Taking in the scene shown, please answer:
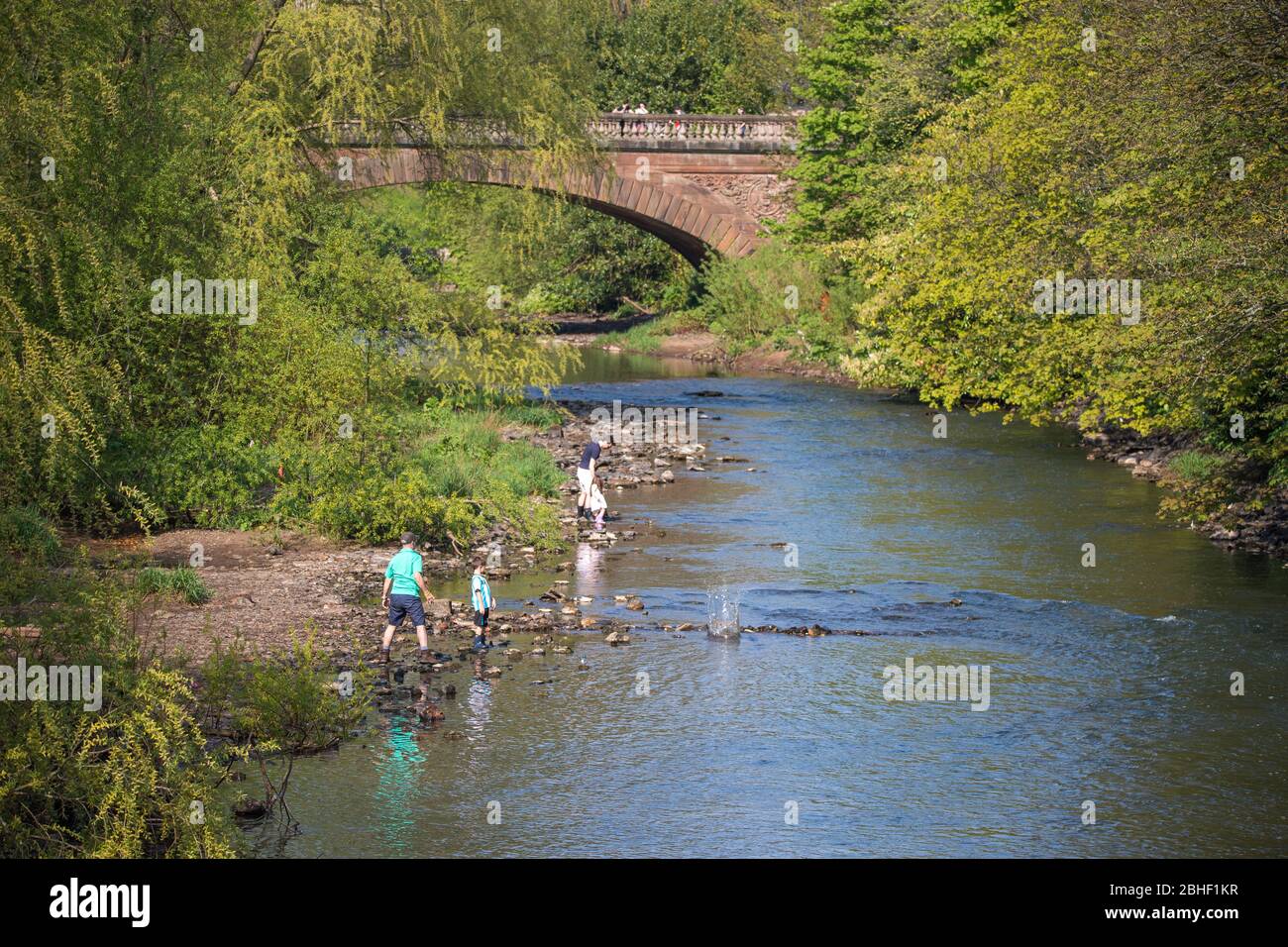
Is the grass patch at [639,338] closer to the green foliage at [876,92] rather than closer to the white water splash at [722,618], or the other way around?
the green foliage at [876,92]

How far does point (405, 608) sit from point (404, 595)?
0.17m

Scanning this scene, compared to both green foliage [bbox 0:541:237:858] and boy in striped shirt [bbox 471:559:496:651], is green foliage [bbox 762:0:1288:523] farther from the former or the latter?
green foliage [bbox 0:541:237:858]

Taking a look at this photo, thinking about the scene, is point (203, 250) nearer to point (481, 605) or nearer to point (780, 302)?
point (481, 605)

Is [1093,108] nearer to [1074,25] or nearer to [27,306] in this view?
[1074,25]

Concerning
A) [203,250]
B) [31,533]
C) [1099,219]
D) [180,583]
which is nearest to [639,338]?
[1099,219]

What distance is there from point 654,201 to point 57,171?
117 feet

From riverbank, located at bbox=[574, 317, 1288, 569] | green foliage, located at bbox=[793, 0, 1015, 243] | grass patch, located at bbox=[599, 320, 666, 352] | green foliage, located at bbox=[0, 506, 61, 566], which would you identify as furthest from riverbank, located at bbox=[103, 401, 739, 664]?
grass patch, located at bbox=[599, 320, 666, 352]

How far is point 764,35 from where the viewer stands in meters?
71.9

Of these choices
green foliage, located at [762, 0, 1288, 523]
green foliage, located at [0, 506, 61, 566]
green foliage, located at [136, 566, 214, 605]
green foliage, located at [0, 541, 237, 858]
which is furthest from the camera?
green foliage, located at [762, 0, 1288, 523]

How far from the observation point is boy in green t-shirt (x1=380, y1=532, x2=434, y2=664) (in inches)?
730

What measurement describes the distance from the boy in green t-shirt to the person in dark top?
855 centimetres

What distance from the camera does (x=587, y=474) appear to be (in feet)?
89.9

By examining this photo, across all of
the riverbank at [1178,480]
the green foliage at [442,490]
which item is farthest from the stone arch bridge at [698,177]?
the green foliage at [442,490]
